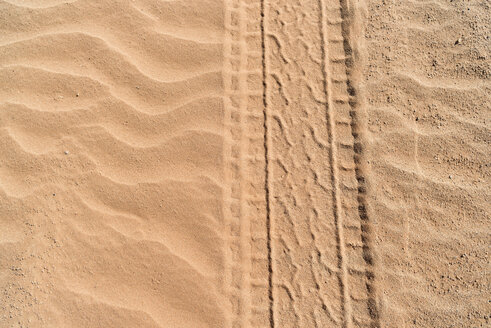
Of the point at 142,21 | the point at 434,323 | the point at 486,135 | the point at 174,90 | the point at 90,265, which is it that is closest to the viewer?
the point at 434,323

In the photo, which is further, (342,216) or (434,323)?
(342,216)

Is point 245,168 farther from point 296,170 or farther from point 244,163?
point 296,170

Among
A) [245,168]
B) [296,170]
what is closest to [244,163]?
[245,168]

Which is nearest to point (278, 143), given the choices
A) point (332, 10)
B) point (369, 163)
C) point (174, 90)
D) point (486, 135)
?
point (369, 163)

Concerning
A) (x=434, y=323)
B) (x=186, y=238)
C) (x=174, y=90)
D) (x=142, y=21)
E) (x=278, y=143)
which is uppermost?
(x=142, y=21)

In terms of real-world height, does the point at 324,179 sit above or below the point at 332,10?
below

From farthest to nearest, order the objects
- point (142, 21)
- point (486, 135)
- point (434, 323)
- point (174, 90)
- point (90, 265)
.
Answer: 1. point (142, 21)
2. point (174, 90)
3. point (486, 135)
4. point (90, 265)
5. point (434, 323)

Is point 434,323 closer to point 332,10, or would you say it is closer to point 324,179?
point 324,179
